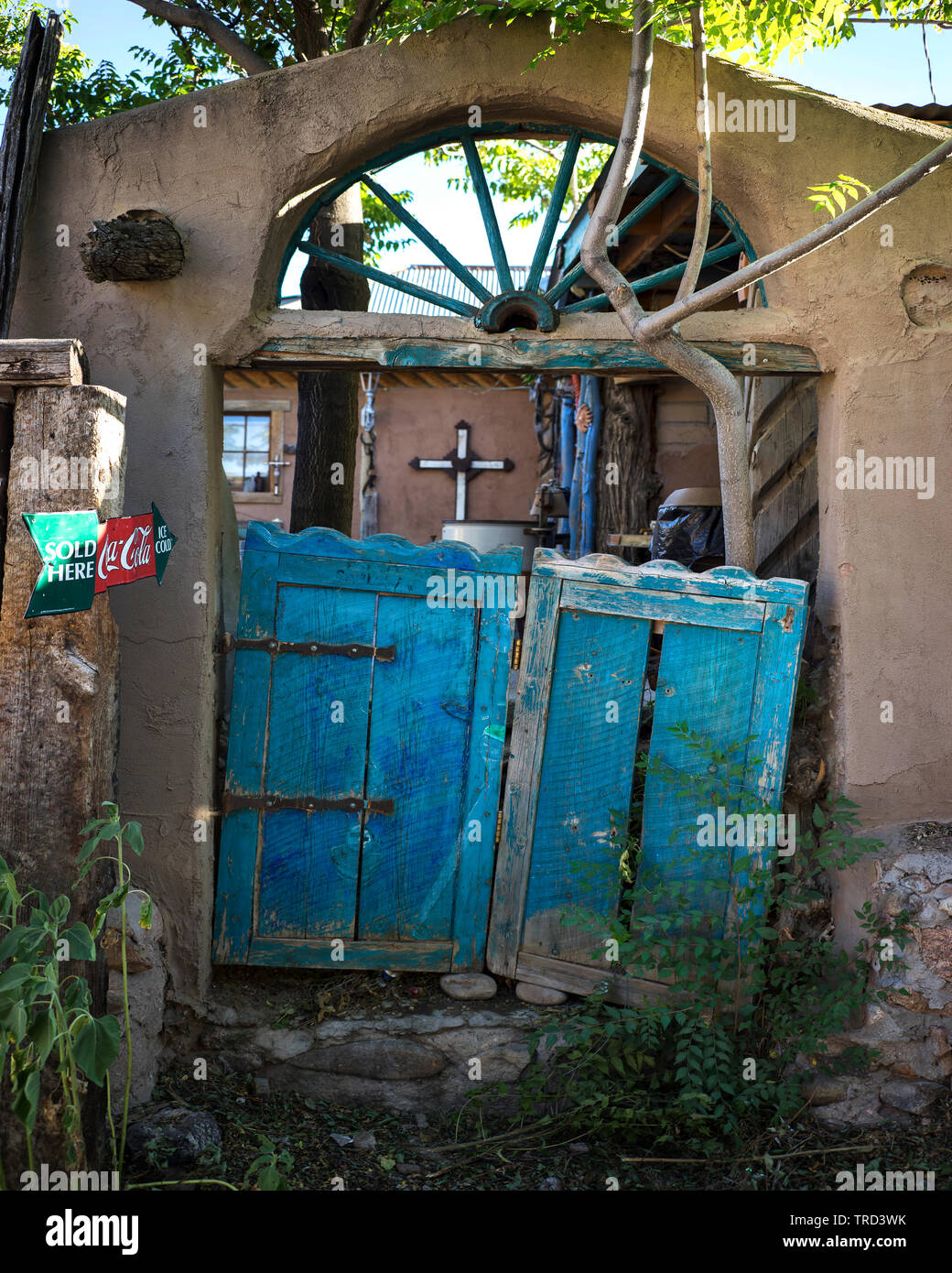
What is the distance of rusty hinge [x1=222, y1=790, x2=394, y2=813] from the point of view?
13.3ft

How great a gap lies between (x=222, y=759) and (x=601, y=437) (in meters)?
5.35

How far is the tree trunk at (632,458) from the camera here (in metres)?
7.94

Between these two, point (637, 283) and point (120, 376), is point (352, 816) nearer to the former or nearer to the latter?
point (120, 376)

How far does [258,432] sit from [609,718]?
1115 centimetres

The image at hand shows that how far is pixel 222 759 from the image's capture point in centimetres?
419

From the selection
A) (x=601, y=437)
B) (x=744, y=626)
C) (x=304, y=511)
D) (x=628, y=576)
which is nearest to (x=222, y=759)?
(x=628, y=576)

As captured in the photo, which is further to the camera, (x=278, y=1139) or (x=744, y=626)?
(x=744, y=626)

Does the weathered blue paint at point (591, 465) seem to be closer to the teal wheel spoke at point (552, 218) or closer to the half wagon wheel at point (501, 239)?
the half wagon wheel at point (501, 239)

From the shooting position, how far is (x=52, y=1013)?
8.44ft

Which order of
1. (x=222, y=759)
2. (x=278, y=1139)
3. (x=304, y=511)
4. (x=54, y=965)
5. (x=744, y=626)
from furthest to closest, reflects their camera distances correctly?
1. (x=304, y=511)
2. (x=222, y=759)
3. (x=744, y=626)
4. (x=278, y=1139)
5. (x=54, y=965)

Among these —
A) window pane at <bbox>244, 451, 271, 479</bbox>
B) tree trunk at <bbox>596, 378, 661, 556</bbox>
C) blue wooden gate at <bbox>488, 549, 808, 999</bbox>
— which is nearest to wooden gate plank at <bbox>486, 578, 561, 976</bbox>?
blue wooden gate at <bbox>488, 549, 808, 999</bbox>

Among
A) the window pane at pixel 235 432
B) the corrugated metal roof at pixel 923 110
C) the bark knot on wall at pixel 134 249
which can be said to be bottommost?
the bark knot on wall at pixel 134 249
